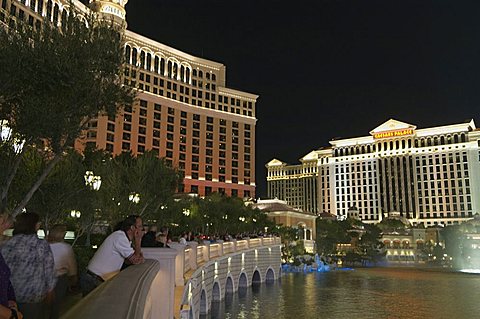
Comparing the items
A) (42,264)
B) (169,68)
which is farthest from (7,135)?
(169,68)

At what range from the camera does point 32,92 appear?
13.4 m

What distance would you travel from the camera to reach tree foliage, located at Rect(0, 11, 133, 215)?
42.7ft

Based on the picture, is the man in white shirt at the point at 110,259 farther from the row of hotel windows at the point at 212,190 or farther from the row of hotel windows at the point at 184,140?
the row of hotel windows at the point at 212,190

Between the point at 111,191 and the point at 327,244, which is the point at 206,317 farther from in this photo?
the point at 327,244

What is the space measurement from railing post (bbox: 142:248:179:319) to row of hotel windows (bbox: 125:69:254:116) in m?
81.7

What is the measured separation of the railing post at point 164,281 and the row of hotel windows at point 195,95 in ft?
268

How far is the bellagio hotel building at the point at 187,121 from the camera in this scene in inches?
3310

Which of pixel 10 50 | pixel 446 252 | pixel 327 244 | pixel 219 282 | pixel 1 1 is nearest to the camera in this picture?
pixel 10 50

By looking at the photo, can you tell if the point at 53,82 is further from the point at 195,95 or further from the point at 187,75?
the point at 187,75

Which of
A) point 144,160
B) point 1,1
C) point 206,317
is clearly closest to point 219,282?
point 206,317

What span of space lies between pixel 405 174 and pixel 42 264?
435ft

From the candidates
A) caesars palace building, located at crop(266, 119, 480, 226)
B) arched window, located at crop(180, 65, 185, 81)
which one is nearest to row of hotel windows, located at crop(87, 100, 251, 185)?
arched window, located at crop(180, 65, 185, 81)

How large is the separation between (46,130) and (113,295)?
1135cm

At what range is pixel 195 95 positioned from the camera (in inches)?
3836
